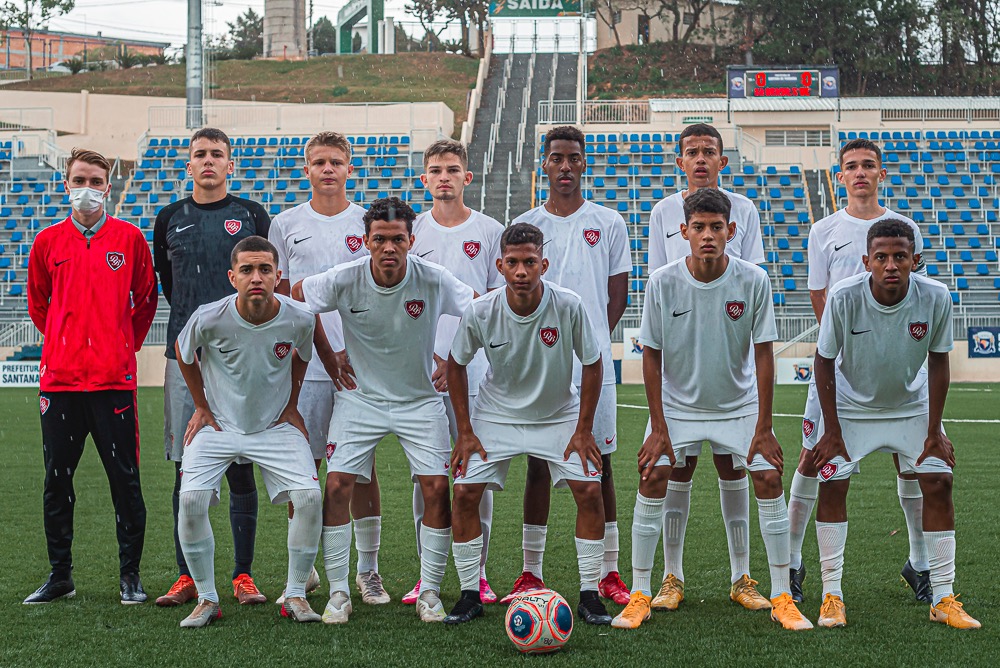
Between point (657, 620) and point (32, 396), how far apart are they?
1605 centimetres

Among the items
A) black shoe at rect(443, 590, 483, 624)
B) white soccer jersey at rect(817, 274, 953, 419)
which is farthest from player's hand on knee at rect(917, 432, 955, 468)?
black shoe at rect(443, 590, 483, 624)

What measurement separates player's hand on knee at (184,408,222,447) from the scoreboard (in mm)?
30826

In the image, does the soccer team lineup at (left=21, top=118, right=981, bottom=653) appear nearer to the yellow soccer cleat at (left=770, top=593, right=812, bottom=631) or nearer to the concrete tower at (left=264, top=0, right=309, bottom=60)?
the yellow soccer cleat at (left=770, top=593, right=812, bottom=631)

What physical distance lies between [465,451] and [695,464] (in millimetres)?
1072

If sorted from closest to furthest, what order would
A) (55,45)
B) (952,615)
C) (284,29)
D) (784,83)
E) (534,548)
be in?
(952,615)
(534,548)
(784,83)
(284,29)
(55,45)

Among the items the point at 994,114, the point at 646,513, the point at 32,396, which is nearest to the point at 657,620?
the point at 646,513

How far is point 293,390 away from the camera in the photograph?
511cm

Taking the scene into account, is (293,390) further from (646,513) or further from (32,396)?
(32,396)

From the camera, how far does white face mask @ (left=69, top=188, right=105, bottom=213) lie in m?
5.26

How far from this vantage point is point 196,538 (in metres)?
4.83

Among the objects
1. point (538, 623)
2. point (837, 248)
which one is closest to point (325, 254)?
point (538, 623)

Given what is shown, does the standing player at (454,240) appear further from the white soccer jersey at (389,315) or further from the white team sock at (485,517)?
the white soccer jersey at (389,315)

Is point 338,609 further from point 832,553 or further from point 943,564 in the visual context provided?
point 943,564

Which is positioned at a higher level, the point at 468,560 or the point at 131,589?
the point at 468,560
